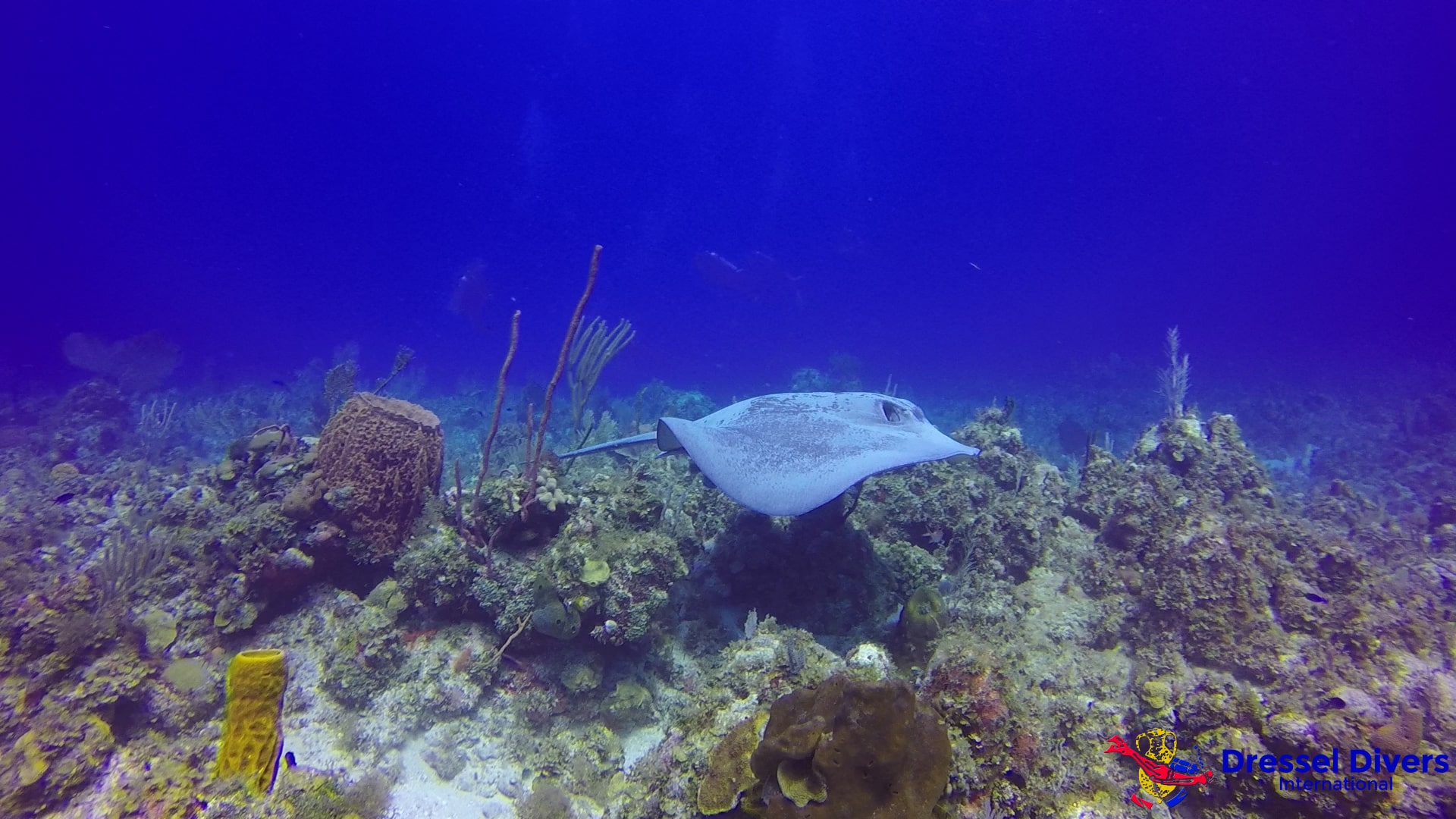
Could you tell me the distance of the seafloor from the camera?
2.67 m

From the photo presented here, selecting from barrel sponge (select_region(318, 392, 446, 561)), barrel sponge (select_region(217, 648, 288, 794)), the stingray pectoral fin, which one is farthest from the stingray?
barrel sponge (select_region(217, 648, 288, 794))

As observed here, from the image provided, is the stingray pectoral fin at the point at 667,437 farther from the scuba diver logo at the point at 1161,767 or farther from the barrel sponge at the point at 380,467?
the scuba diver logo at the point at 1161,767

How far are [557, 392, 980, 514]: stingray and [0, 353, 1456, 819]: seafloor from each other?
0.89 metres

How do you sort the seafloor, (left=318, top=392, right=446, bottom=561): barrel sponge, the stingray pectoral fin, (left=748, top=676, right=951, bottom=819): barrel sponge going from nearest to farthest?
(left=748, top=676, right=951, bottom=819): barrel sponge < the seafloor < (left=318, top=392, right=446, bottom=561): barrel sponge < the stingray pectoral fin

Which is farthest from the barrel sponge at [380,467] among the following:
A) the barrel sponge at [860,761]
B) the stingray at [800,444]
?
the barrel sponge at [860,761]

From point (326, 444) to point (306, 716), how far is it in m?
2.53

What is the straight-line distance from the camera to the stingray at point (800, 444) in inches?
157

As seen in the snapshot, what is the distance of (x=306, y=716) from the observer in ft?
13.1

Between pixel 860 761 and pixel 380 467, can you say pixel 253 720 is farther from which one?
pixel 860 761

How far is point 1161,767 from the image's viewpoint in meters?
2.99

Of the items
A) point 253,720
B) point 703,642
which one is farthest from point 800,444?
point 253,720

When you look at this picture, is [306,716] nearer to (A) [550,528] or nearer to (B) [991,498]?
(A) [550,528]

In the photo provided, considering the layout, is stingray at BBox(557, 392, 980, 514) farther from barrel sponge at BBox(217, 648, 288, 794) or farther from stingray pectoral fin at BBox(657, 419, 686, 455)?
barrel sponge at BBox(217, 648, 288, 794)

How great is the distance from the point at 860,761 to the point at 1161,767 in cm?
211
